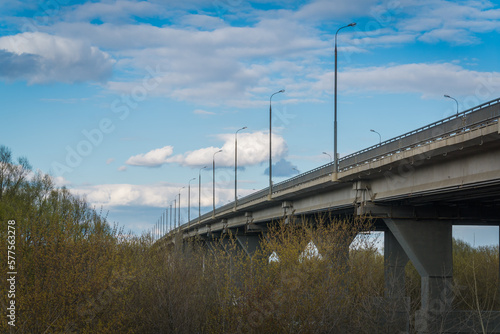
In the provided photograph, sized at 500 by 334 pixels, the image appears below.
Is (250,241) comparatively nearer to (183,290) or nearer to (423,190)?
(423,190)

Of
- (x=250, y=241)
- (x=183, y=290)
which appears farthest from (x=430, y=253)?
(x=250, y=241)

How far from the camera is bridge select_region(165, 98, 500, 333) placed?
2239 centimetres

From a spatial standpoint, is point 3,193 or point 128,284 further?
point 3,193

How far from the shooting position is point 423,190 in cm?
2681

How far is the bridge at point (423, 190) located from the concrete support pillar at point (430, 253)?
5cm

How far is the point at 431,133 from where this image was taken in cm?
2553

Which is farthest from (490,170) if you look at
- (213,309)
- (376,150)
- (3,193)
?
(3,193)

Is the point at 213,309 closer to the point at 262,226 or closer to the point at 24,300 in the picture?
the point at 24,300

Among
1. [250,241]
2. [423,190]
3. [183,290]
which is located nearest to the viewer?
[183,290]

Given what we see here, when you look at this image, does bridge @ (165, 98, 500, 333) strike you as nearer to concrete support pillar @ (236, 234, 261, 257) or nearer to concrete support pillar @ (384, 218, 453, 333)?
concrete support pillar @ (384, 218, 453, 333)

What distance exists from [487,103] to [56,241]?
1519cm

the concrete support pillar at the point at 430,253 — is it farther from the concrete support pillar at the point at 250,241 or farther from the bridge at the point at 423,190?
the concrete support pillar at the point at 250,241

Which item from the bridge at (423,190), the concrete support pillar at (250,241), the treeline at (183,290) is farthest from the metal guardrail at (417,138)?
the concrete support pillar at (250,241)

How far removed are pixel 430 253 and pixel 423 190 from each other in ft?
25.6
